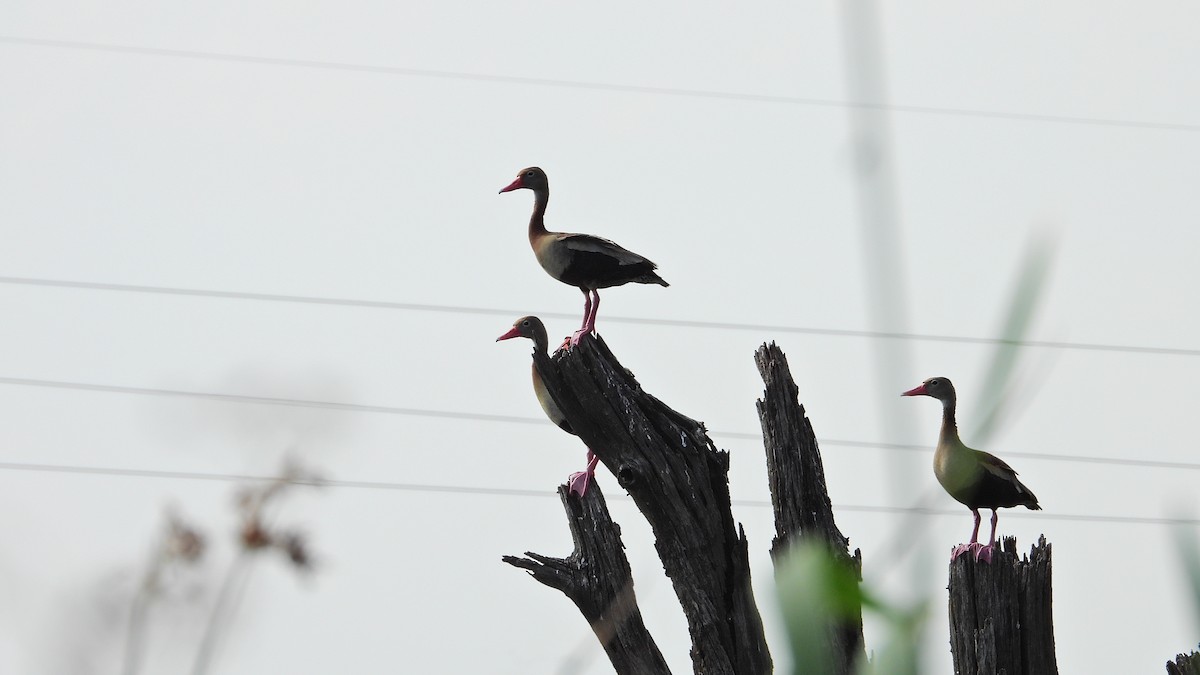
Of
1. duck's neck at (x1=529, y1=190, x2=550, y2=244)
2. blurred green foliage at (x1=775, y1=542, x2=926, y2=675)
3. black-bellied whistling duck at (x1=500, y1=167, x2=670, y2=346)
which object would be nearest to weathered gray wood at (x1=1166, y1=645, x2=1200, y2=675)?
blurred green foliage at (x1=775, y1=542, x2=926, y2=675)

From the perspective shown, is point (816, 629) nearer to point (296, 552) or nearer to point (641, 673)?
point (296, 552)

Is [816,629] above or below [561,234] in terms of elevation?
below

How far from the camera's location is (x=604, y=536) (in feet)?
15.2

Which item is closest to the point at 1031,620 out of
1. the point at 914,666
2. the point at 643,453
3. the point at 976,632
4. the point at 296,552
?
the point at 976,632

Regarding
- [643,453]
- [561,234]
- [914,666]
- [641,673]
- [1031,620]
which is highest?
[561,234]

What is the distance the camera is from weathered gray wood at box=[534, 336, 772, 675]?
439 centimetres

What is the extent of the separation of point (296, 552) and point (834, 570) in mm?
788

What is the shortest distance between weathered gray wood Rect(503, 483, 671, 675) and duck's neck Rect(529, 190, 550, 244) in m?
1.24

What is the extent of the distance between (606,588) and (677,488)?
48 cm

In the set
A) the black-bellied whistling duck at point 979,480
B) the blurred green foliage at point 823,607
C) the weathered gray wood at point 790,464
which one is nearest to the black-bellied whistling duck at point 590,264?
the weathered gray wood at point 790,464

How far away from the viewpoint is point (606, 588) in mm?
4602

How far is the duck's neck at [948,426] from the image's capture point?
16.3ft

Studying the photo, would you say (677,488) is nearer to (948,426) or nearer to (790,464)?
(790,464)

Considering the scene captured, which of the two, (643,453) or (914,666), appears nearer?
(914,666)
